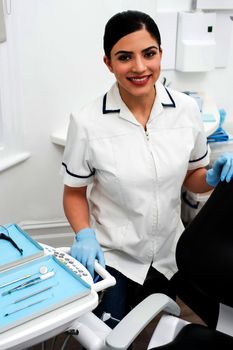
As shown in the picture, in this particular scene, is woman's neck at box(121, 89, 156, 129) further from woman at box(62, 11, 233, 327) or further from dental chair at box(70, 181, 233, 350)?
dental chair at box(70, 181, 233, 350)

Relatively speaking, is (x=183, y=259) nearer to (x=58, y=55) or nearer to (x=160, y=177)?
(x=160, y=177)

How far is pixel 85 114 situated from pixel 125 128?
0.43ft

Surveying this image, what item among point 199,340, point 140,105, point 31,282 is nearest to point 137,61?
point 140,105

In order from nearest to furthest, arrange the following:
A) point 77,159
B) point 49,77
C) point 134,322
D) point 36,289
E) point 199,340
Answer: point 36,289
point 134,322
point 199,340
point 77,159
point 49,77

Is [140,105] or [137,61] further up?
[137,61]

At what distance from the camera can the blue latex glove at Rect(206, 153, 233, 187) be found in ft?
3.38

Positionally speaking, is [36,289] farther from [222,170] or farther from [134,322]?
→ [222,170]

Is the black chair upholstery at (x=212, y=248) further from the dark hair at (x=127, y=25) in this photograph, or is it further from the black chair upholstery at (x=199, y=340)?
the dark hair at (x=127, y=25)

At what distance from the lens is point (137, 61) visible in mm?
1129

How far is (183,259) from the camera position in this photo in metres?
1.07

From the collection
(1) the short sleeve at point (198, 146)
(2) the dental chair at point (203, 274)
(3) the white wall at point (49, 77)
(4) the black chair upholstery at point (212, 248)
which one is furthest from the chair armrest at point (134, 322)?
(3) the white wall at point (49, 77)

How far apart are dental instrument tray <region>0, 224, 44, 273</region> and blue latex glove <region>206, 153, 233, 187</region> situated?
0.49 meters

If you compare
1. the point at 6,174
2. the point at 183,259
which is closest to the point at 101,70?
the point at 6,174

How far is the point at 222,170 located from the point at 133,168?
0.89ft
